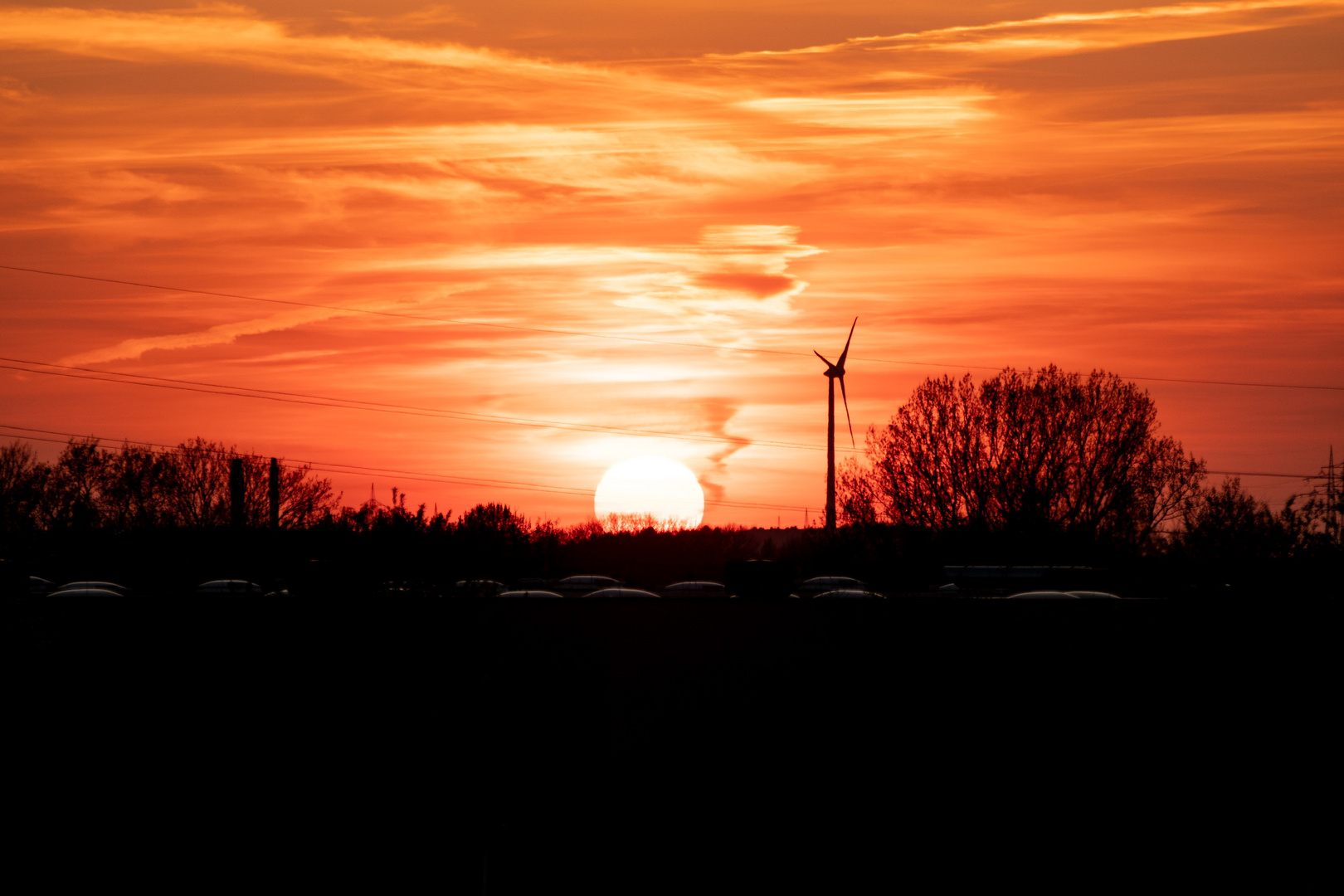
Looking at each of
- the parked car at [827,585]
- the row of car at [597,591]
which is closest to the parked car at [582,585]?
the row of car at [597,591]

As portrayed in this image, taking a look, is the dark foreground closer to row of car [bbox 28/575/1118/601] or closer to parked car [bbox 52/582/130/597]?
row of car [bbox 28/575/1118/601]

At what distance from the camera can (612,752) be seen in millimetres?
28047

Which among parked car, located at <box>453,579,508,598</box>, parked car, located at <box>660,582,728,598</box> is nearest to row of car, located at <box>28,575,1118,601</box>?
parked car, located at <box>660,582,728,598</box>

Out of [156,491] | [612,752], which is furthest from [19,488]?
[612,752]

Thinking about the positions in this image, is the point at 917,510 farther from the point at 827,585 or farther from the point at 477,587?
the point at 477,587

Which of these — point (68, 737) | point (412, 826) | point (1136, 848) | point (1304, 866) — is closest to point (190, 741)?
point (68, 737)

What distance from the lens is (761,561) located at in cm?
4878

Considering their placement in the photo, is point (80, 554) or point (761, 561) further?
point (80, 554)

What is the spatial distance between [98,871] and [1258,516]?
32.1 m

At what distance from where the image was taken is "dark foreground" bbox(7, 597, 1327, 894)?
17.7m

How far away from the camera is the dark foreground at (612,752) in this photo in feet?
58.1

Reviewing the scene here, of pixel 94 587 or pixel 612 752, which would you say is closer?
pixel 612 752

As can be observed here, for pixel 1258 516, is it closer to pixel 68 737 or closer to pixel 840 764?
pixel 840 764

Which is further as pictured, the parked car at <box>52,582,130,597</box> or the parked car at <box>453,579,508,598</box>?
the parked car at <box>52,582,130,597</box>
